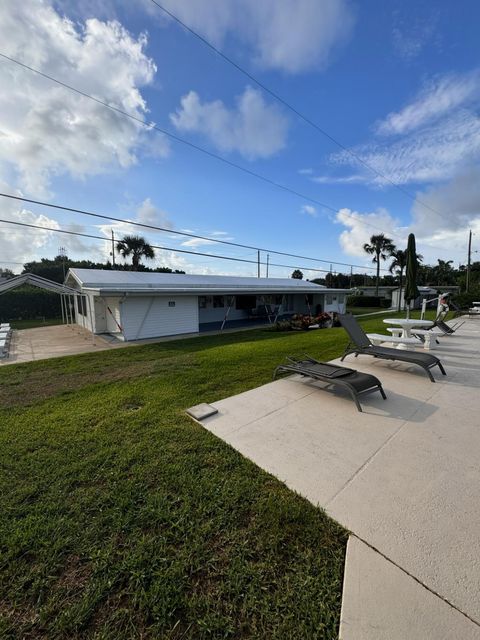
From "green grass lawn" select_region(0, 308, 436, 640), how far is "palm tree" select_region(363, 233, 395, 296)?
1697 inches

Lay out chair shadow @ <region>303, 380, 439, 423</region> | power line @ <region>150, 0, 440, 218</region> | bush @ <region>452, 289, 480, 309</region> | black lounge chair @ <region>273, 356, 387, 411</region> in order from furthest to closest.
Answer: bush @ <region>452, 289, 480, 309</region>
power line @ <region>150, 0, 440, 218</region>
black lounge chair @ <region>273, 356, 387, 411</region>
chair shadow @ <region>303, 380, 439, 423</region>

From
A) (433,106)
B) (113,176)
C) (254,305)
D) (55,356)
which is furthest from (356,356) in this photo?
(254,305)

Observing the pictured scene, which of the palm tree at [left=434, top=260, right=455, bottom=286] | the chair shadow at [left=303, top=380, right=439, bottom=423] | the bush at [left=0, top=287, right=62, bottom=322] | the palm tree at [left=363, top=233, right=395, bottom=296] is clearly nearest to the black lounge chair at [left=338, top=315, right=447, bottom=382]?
the chair shadow at [left=303, top=380, right=439, bottom=423]

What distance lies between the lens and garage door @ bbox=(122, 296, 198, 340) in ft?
40.4

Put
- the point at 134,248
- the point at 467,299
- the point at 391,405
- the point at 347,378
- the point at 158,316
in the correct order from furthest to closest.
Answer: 1. the point at 134,248
2. the point at 467,299
3. the point at 158,316
4. the point at 347,378
5. the point at 391,405

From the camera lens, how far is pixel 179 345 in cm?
1051

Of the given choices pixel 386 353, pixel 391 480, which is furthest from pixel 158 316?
pixel 391 480

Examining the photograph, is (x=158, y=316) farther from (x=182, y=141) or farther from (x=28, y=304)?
(x=28, y=304)

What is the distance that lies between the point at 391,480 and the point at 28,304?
27.0 metres

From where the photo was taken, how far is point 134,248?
105ft

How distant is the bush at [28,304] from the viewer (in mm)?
21167

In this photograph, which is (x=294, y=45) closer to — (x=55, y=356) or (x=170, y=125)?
(x=170, y=125)

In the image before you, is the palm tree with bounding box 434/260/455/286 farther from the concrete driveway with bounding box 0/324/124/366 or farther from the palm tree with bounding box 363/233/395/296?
the concrete driveway with bounding box 0/324/124/366

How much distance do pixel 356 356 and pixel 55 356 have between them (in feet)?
30.1
